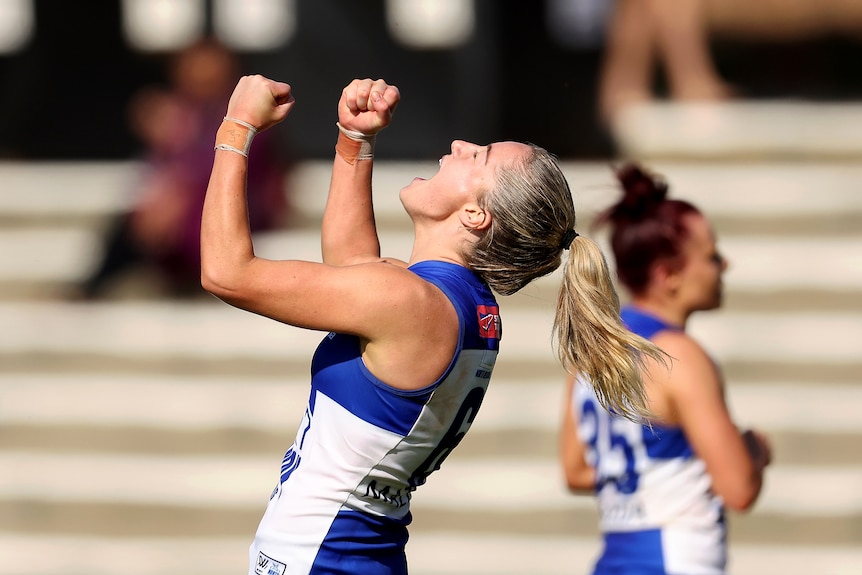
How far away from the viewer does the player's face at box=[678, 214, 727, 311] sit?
3.15 metres

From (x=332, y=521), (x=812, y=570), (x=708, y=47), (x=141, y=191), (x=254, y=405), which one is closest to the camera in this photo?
(x=332, y=521)

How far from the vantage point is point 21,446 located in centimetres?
671

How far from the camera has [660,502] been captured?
3.12 m

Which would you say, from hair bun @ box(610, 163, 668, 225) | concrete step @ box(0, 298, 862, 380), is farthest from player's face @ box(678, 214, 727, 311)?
concrete step @ box(0, 298, 862, 380)

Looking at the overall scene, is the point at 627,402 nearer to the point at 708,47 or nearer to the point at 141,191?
the point at 141,191

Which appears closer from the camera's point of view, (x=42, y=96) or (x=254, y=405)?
(x=254, y=405)

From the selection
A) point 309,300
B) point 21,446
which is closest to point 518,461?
point 21,446

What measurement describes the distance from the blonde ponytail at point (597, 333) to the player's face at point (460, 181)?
23cm

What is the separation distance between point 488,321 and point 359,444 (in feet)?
1.20

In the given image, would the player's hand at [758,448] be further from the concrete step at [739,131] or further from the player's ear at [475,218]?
the concrete step at [739,131]

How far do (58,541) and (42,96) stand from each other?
3.60 m

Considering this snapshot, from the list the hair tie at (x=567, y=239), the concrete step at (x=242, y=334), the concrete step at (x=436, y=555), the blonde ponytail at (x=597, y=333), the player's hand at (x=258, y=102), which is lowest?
the concrete step at (x=436, y=555)

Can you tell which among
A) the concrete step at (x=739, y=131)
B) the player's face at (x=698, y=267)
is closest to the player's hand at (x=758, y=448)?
the player's face at (x=698, y=267)

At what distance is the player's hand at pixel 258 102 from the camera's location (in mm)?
2303
